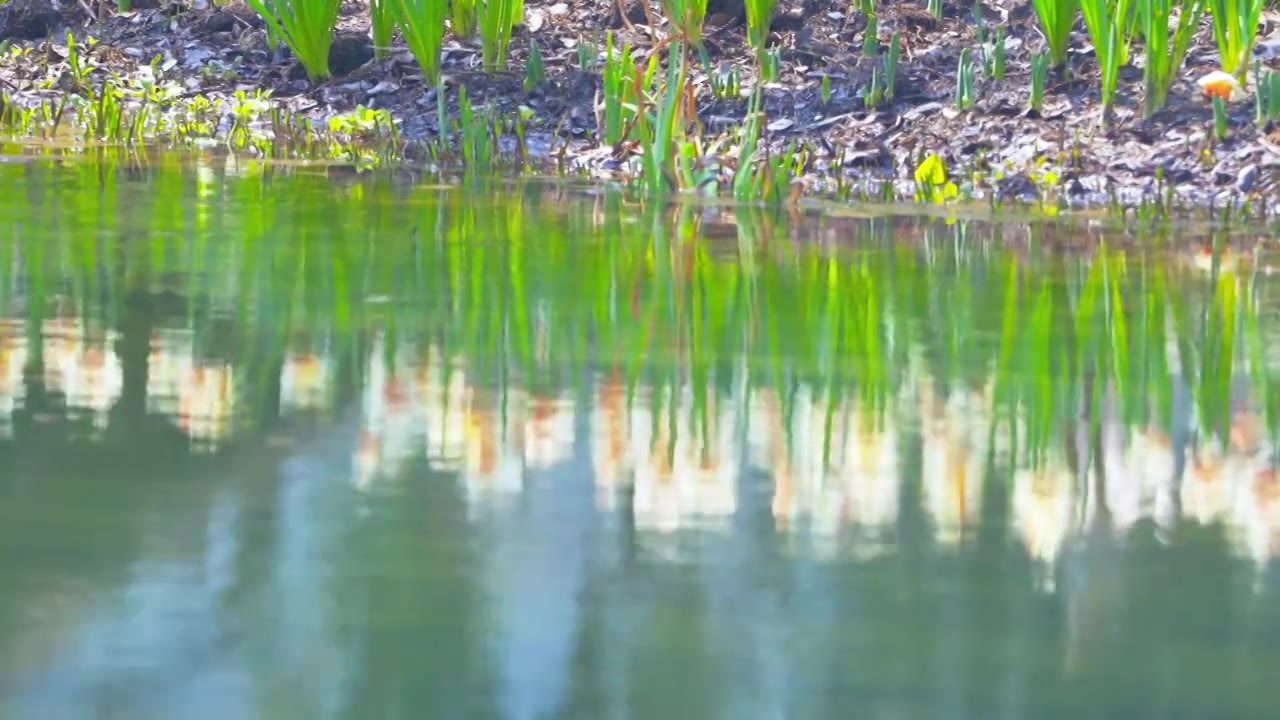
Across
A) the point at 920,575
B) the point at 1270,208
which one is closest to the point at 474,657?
the point at 920,575

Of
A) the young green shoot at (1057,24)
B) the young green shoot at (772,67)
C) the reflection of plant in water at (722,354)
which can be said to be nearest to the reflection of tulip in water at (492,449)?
the reflection of plant in water at (722,354)

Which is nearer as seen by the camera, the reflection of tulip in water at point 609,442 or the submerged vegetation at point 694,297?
the reflection of tulip in water at point 609,442

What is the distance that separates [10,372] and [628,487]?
37.8 inches

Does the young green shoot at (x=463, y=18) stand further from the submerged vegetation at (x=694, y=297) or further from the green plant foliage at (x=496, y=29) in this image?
the submerged vegetation at (x=694, y=297)

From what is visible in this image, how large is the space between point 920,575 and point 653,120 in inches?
149

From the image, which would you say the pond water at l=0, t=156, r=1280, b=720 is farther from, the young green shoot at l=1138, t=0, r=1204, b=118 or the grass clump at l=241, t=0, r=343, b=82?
the grass clump at l=241, t=0, r=343, b=82

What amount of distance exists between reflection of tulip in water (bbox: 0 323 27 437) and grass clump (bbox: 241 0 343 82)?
4362mm

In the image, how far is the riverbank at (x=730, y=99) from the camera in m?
5.53

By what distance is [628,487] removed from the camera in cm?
197

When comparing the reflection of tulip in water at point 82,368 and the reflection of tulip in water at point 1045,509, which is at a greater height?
the reflection of tulip in water at point 82,368

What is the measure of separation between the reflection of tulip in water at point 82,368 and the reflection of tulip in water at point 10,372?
1.3 inches

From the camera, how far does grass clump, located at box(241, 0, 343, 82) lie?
23.0ft

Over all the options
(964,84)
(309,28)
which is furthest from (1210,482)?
(309,28)

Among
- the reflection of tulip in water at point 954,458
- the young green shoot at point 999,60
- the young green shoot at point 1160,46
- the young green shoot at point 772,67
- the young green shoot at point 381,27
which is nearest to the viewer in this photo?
the reflection of tulip in water at point 954,458
